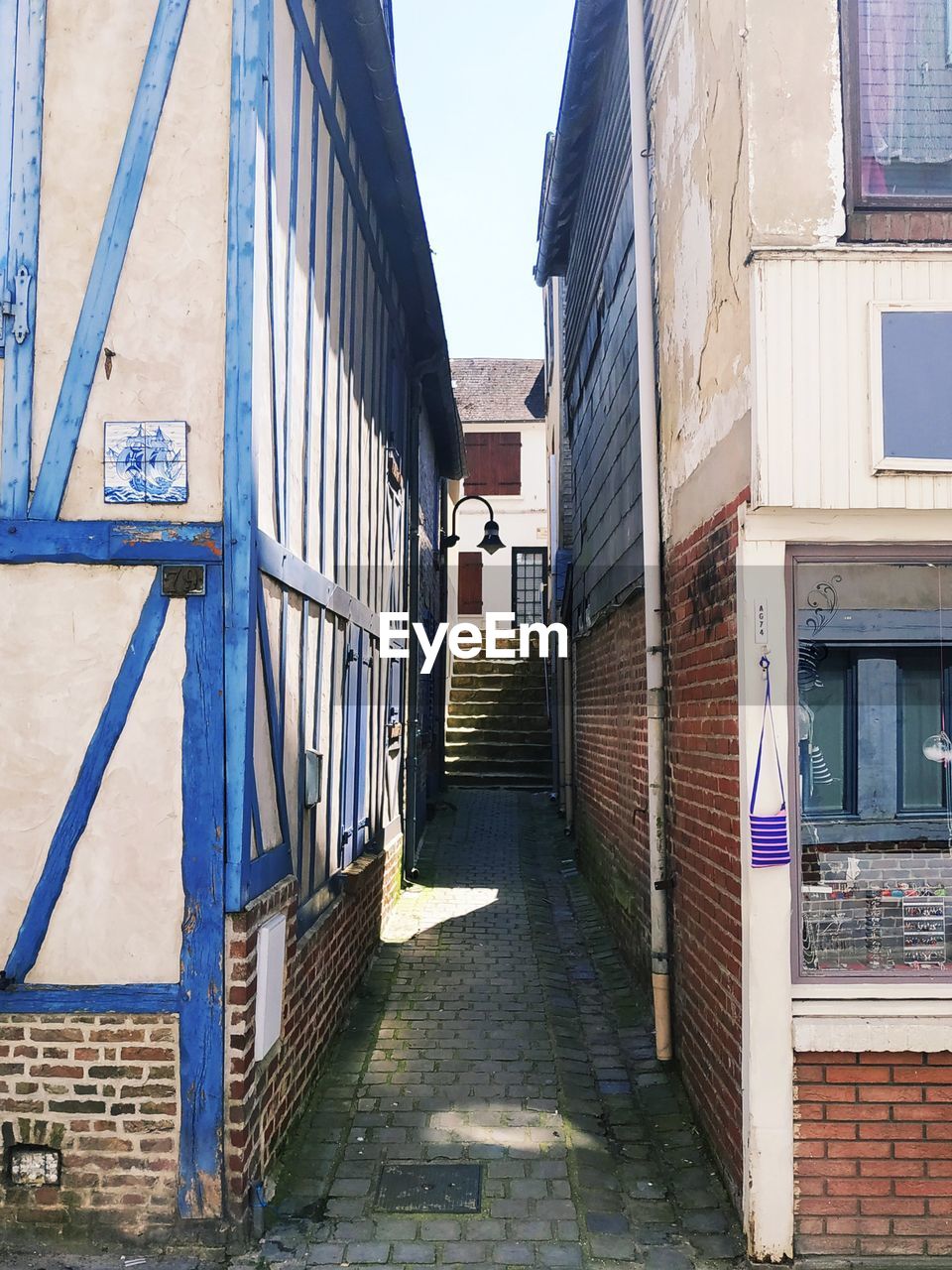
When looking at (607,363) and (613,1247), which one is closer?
(613,1247)

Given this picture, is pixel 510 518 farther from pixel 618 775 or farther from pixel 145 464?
pixel 145 464

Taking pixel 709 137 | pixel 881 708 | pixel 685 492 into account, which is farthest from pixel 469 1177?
pixel 709 137

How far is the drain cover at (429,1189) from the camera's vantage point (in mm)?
3686

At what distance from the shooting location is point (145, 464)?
11.7 ft

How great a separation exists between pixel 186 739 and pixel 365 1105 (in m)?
2.17

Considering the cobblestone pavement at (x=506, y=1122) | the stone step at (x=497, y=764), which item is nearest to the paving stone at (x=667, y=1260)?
the cobblestone pavement at (x=506, y=1122)

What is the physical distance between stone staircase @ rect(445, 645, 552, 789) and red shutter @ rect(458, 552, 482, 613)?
13.5 ft

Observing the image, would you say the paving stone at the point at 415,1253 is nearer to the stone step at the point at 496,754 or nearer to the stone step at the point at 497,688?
the stone step at the point at 496,754

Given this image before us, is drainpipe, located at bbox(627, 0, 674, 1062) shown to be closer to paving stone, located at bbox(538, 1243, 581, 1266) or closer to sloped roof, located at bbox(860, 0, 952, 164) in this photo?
paving stone, located at bbox(538, 1243, 581, 1266)

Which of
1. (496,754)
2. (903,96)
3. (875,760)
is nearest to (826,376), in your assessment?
(903,96)

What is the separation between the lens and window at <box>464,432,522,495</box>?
24.2 m

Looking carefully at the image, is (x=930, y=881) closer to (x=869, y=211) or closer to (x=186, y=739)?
(x=869, y=211)

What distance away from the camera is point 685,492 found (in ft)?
15.0

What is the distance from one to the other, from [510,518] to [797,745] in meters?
20.8
